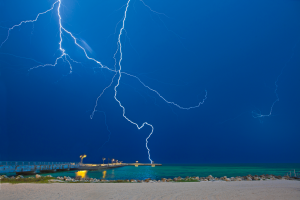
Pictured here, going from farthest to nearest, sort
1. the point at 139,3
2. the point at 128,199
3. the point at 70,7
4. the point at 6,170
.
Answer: the point at 139,3
the point at 70,7
the point at 6,170
the point at 128,199

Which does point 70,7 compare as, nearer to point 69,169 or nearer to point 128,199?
point 69,169

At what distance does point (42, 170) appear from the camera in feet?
88.4

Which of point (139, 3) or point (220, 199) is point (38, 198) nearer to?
point (220, 199)

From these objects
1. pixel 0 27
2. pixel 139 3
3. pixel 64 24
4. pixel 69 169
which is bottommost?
pixel 69 169

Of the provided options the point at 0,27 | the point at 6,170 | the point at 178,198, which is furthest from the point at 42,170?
the point at 178,198

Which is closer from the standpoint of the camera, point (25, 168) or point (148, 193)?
point (148, 193)

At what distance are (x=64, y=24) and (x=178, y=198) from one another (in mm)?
37873

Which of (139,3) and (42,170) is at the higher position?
(139,3)

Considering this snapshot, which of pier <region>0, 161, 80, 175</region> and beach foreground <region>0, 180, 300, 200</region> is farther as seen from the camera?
pier <region>0, 161, 80, 175</region>

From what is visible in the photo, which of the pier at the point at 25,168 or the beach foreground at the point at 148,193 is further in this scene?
the pier at the point at 25,168

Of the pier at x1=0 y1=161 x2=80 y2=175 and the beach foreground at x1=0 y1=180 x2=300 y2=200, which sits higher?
the beach foreground at x1=0 y1=180 x2=300 y2=200

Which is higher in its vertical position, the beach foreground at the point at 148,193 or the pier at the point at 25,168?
the beach foreground at the point at 148,193

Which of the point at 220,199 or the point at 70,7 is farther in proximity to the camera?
the point at 70,7

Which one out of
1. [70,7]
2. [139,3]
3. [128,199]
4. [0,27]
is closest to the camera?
[128,199]
